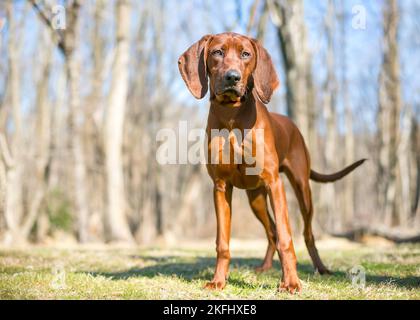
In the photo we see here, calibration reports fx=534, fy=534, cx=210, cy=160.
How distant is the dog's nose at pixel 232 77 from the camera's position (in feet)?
13.5

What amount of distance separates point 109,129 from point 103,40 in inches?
371

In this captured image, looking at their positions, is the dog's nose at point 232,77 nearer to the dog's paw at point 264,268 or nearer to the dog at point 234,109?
the dog at point 234,109

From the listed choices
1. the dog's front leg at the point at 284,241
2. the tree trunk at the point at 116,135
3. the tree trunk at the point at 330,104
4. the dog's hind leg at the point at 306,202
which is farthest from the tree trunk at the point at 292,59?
the tree trunk at the point at 330,104

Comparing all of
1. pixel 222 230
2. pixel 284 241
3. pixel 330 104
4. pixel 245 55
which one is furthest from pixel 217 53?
pixel 330 104

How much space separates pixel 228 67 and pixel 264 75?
476 millimetres

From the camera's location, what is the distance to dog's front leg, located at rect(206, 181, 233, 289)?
4.34 m

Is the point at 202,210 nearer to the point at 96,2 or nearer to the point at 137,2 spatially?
the point at 137,2

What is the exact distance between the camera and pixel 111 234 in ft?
44.6

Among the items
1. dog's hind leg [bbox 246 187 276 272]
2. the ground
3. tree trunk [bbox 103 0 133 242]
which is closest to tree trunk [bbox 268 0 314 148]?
tree trunk [bbox 103 0 133 242]

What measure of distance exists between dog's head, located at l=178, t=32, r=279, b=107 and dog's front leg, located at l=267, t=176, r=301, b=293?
774 millimetres

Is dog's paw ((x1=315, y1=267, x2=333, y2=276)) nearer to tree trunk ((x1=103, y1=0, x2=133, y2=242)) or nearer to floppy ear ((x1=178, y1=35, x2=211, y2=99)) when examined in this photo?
floppy ear ((x1=178, y1=35, x2=211, y2=99))

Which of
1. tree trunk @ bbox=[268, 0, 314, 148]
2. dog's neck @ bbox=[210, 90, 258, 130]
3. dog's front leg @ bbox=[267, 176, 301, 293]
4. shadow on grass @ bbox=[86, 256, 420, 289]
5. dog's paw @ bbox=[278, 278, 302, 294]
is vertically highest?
tree trunk @ bbox=[268, 0, 314, 148]

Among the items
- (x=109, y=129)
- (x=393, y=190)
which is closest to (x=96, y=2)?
(x=109, y=129)

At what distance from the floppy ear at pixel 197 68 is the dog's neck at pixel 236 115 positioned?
123mm
